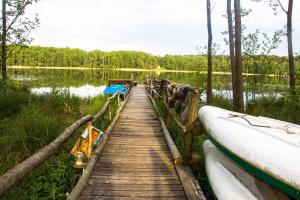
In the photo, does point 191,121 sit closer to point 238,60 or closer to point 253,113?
point 253,113

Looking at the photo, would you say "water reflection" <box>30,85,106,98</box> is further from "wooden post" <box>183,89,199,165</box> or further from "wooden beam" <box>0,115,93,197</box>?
"wooden beam" <box>0,115,93,197</box>

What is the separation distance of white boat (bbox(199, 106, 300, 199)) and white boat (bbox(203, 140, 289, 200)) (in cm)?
20

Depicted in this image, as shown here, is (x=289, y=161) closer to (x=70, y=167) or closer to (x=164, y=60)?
(x=70, y=167)

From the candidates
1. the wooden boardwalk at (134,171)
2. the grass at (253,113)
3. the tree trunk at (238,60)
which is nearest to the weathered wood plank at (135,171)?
the wooden boardwalk at (134,171)

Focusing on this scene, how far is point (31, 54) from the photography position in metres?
124

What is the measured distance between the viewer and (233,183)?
11.9 ft

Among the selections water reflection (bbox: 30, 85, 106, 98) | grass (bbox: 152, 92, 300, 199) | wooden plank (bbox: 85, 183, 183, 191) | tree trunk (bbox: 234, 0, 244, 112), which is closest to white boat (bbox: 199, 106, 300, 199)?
wooden plank (bbox: 85, 183, 183, 191)

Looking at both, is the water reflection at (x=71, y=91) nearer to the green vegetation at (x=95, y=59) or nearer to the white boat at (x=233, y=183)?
the white boat at (x=233, y=183)

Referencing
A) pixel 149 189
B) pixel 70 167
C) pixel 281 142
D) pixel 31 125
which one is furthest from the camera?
pixel 31 125

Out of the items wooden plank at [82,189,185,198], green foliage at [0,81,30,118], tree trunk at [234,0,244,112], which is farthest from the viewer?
tree trunk at [234,0,244,112]

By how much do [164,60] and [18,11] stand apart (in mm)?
130190

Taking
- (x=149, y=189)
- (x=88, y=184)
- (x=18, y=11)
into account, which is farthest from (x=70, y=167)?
(x=18, y=11)

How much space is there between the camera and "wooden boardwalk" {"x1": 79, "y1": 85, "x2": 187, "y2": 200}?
421cm

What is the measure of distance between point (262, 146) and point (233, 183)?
0.73 meters
